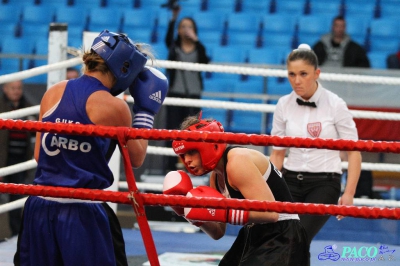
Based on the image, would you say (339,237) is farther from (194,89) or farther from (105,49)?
(105,49)

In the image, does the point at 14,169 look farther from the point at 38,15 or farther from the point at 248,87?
the point at 38,15

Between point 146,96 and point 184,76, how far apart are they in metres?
3.24

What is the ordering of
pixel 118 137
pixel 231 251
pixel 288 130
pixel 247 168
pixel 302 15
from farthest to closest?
1. pixel 302 15
2. pixel 288 130
3. pixel 231 251
4. pixel 247 168
5. pixel 118 137

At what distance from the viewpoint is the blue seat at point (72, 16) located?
8.66 metres

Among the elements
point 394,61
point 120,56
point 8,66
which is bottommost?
point 8,66

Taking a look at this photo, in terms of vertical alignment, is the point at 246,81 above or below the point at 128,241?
above

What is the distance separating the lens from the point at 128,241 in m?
4.29

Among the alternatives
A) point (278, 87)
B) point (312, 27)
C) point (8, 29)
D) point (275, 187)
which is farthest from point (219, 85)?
point (275, 187)

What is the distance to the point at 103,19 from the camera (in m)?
8.61

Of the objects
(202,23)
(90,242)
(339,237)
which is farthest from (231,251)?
(202,23)

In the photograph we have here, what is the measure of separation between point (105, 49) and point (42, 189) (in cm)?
47

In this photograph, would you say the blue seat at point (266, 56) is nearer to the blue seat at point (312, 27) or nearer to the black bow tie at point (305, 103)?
the blue seat at point (312, 27)

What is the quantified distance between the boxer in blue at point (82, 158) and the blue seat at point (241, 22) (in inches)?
242

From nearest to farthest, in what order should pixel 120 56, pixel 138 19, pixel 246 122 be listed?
pixel 120 56 < pixel 246 122 < pixel 138 19
